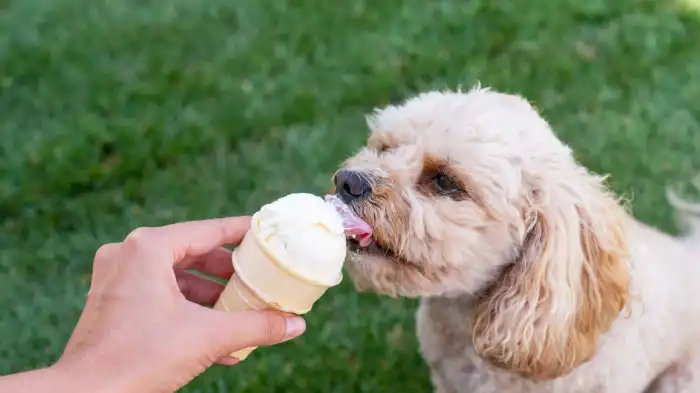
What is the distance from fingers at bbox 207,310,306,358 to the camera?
1241 millimetres

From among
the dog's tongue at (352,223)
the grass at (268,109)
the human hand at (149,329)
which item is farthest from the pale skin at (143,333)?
the grass at (268,109)

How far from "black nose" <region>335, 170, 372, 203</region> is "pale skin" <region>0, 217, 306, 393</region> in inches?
13.3

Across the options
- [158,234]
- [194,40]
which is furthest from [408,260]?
[194,40]

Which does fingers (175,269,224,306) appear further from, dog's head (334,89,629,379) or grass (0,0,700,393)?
grass (0,0,700,393)

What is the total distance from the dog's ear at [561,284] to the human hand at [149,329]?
56cm

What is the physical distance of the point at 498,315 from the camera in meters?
1.61

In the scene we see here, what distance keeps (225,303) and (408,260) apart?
1.49 ft

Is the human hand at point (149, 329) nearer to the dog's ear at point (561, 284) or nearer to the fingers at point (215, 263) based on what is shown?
the fingers at point (215, 263)

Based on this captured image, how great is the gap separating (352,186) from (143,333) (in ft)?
1.91

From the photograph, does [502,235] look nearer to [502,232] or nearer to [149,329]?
[502,232]

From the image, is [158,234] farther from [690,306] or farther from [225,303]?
[690,306]

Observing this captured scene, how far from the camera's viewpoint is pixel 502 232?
61.5 inches

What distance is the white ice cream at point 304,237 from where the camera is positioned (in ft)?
4.07

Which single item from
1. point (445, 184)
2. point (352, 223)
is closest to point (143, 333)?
point (352, 223)
